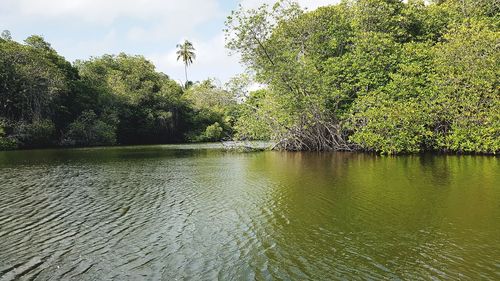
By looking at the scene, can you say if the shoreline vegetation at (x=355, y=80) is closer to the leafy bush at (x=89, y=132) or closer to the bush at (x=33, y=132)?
the bush at (x=33, y=132)

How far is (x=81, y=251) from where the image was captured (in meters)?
9.32

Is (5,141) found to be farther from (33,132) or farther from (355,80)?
(355,80)

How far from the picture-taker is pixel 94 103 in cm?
6281

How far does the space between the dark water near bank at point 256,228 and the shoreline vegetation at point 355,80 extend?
482 inches

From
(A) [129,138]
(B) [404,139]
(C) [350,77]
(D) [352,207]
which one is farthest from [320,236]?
(A) [129,138]

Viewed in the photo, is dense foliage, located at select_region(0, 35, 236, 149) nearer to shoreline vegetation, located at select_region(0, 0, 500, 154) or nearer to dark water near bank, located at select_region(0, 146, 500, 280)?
shoreline vegetation, located at select_region(0, 0, 500, 154)

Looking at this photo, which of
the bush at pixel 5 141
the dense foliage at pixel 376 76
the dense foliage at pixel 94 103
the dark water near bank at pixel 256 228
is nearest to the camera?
the dark water near bank at pixel 256 228

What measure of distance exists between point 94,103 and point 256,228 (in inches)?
2321

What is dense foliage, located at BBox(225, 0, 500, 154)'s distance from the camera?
3072 centimetres

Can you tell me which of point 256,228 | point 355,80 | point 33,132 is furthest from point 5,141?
point 256,228

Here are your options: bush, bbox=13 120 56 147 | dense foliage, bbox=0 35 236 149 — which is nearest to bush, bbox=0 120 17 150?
dense foliage, bbox=0 35 236 149

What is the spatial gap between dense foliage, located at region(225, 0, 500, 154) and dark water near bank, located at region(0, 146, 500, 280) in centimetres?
1229

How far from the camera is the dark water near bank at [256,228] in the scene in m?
8.01

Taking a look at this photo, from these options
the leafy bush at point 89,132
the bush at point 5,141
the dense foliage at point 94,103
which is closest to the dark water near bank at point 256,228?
the dense foliage at point 94,103
